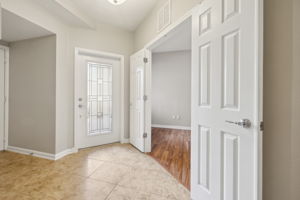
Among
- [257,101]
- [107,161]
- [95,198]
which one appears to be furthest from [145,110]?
[257,101]

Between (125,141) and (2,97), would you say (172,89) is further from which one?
(2,97)

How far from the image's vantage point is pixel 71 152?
2820mm

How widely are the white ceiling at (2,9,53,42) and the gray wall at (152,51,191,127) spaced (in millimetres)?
3489

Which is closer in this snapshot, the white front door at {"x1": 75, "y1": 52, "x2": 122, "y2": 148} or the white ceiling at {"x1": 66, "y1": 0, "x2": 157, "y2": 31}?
the white ceiling at {"x1": 66, "y1": 0, "x2": 157, "y2": 31}

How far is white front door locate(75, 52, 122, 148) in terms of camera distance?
2971 mm

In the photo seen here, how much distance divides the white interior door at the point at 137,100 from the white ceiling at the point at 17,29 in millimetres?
1627

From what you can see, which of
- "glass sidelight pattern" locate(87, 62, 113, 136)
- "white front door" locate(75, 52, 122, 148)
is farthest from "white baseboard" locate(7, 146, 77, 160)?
"glass sidelight pattern" locate(87, 62, 113, 136)

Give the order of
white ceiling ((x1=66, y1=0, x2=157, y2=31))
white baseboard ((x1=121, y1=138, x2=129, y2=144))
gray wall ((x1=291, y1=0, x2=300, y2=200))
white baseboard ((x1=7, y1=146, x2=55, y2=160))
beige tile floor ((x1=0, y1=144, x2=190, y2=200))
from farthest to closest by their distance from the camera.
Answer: white baseboard ((x1=121, y1=138, x2=129, y2=144)), white baseboard ((x1=7, y1=146, x2=55, y2=160)), white ceiling ((x1=66, y1=0, x2=157, y2=31)), beige tile floor ((x1=0, y1=144, x2=190, y2=200)), gray wall ((x1=291, y1=0, x2=300, y2=200))

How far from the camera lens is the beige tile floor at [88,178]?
1616 millimetres

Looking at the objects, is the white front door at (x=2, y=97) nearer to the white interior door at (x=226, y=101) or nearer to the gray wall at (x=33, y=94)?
the gray wall at (x=33, y=94)

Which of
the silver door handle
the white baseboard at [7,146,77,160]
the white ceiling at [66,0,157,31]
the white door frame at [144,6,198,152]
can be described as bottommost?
the white baseboard at [7,146,77,160]

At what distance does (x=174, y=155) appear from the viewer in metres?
2.77

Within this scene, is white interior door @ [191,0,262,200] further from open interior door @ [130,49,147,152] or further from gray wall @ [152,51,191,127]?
gray wall @ [152,51,191,127]

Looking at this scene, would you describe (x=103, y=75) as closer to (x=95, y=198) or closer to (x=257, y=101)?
(x=95, y=198)
